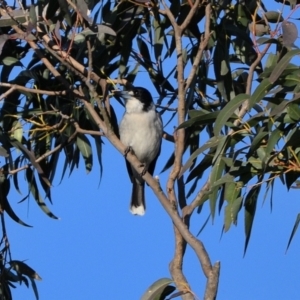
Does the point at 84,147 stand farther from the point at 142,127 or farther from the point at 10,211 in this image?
the point at 142,127

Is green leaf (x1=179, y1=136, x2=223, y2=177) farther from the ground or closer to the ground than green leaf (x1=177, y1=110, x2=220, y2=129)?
closer to the ground

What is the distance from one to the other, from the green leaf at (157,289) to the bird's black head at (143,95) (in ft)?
6.36

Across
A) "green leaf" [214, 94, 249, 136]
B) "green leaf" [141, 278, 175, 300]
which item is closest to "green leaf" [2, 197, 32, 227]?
"green leaf" [141, 278, 175, 300]

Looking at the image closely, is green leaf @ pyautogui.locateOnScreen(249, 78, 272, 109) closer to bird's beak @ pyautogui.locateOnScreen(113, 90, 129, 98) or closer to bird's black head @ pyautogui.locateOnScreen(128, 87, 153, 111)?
bird's beak @ pyautogui.locateOnScreen(113, 90, 129, 98)

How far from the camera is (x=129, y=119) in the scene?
16.3ft

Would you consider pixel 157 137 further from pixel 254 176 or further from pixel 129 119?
pixel 254 176

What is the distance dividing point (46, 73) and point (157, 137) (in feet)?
3.96

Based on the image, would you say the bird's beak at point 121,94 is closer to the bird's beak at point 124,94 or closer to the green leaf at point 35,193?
the bird's beak at point 124,94

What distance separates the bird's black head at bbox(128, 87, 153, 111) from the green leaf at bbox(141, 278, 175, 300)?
194cm

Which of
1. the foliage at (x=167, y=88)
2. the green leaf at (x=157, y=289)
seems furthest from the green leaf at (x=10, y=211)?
the green leaf at (x=157, y=289)

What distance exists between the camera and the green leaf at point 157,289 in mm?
2729

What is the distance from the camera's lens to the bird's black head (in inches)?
184

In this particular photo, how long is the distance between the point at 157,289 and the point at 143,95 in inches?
88.8

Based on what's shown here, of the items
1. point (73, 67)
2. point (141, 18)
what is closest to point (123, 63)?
point (141, 18)
